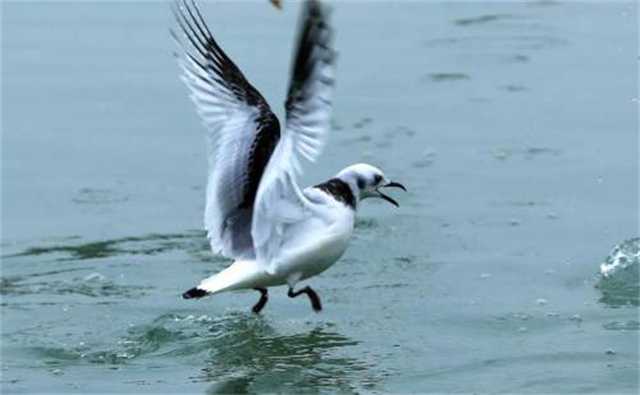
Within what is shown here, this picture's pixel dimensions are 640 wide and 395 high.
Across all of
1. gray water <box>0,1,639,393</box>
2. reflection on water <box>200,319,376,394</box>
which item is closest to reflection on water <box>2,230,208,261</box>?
gray water <box>0,1,639,393</box>

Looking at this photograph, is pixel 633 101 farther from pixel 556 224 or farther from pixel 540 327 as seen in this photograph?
pixel 540 327

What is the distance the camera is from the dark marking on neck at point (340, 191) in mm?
8314

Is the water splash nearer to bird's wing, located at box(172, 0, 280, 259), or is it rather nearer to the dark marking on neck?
the dark marking on neck

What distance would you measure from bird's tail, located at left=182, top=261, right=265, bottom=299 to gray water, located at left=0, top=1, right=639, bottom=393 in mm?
385

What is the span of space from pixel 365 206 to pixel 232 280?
2.81m

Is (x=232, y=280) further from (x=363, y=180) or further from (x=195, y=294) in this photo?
(x=363, y=180)

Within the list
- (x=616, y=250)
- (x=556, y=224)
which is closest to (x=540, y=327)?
(x=616, y=250)

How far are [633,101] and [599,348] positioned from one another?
4479 millimetres

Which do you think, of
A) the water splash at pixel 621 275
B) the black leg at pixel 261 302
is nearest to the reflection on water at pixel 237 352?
the black leg at pixel 261 302

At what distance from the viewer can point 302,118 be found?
704 centimetres

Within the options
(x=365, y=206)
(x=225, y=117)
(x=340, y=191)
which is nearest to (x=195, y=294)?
(x=225, y=117)

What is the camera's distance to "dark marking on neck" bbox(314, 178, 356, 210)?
8314mm

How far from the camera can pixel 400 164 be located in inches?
438

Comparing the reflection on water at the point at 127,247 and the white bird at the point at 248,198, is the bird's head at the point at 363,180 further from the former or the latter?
the reflection on water at the point at 127,247
